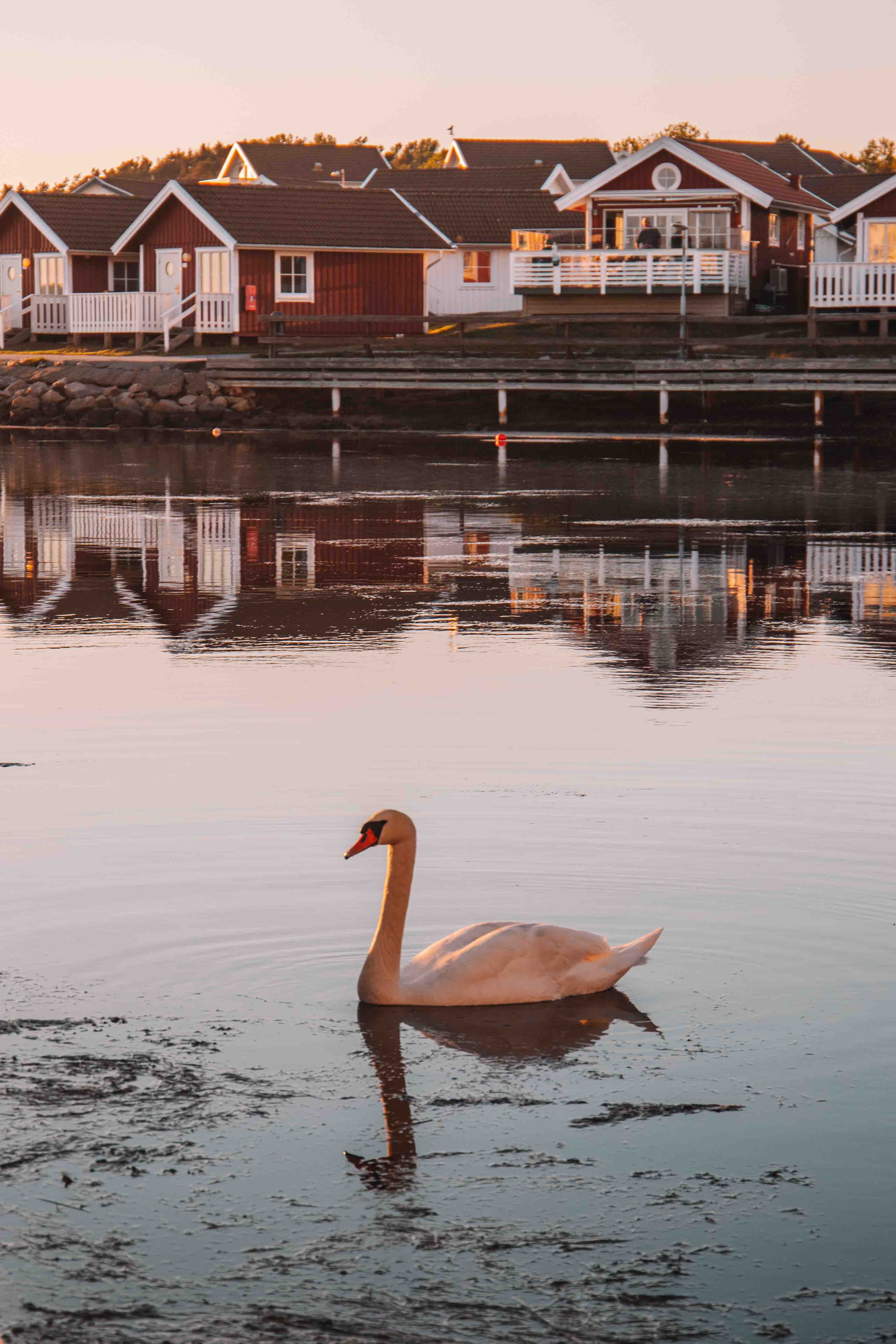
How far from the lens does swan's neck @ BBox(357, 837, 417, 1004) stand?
6668mm

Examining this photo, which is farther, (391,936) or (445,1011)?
(445,1011)

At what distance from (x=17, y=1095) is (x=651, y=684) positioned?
813 centimetres

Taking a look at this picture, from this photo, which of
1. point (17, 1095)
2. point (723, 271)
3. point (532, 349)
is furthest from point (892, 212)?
point (17, 1095)

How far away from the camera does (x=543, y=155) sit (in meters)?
86.4

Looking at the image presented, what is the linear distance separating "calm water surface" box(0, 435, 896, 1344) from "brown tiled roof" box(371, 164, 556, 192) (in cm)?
5823

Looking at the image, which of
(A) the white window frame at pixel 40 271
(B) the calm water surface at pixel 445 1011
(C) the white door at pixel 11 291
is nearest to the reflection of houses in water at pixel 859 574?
(B) the calm water surface at pixel 445 1011

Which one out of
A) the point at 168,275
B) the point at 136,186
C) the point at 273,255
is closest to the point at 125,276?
the point at 168,275

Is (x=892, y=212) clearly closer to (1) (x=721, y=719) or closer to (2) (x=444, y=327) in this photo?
(2) (x=444, y=327)

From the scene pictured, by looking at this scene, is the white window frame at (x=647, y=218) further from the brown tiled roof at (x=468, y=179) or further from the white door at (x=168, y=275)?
the brown tiled roof at (x=468, y=179)

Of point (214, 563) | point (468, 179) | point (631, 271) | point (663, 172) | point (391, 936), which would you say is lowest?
point (391, 936)

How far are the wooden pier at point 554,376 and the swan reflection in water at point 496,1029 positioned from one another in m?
37.5

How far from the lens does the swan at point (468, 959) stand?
265 inches

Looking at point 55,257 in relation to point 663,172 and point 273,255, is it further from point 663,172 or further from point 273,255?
point 663,172

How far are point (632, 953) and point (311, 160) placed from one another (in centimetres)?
8703
